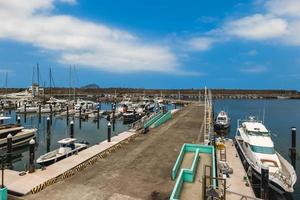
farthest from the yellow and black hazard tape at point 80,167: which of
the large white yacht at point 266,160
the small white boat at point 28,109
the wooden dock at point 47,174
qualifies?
the small white boat at point 28,109

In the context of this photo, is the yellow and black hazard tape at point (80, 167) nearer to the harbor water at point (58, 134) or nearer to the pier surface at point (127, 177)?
the pier surface at point (127, 177)

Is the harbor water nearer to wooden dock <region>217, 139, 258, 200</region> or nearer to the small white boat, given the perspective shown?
the small white boat

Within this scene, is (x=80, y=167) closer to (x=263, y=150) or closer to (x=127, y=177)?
(x=127, y=177)

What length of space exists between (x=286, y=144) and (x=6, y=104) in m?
88.4

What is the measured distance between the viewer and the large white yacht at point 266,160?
23.1 m

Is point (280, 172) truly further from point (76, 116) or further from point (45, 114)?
point (45, 114)

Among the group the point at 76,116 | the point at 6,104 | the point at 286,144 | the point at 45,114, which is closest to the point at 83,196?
the point at 286,144

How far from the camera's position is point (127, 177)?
19734mm

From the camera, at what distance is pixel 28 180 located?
18.6 meters

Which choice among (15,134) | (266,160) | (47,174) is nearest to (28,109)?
(15,134)

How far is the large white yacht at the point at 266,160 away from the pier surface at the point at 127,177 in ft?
25.0

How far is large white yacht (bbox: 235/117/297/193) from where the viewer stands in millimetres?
23062

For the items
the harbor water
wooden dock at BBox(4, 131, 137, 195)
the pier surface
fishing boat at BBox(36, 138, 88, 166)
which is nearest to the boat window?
the pier surface

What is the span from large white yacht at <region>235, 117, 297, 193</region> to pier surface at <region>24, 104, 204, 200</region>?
761cm
